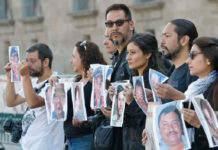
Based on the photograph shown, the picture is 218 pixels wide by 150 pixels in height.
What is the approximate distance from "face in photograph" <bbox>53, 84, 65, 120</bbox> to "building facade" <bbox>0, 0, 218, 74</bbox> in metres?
13.1

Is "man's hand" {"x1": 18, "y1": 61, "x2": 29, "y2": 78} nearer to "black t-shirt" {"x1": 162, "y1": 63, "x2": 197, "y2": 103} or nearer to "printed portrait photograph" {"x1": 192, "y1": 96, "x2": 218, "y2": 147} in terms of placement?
"black t-shirt" {"x1": 162, "y1": 63, "x2": 197, "y2": 103}

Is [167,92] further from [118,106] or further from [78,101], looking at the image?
[78,101]

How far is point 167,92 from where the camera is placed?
16.3 feet

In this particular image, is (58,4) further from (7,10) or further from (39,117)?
(39,117)

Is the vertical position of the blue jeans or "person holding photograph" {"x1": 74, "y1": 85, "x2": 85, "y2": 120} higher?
"person holding photograph" {"x1": 74, "y1": 85, "x2": 85, "y2": 120}

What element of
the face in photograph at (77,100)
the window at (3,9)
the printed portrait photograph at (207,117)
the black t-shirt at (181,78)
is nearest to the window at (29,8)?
the window at (3,9)

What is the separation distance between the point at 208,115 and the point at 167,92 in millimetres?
401

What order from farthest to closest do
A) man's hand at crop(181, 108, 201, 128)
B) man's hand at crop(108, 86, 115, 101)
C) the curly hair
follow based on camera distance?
the curly hair, man's hand at crop(108, 86, 115, 101), man's hand at crop(181, 108, 201, 128)

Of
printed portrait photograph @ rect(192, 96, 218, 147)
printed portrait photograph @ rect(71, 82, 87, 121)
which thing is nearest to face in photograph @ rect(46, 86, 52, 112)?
printed portrait photograph @ rect(71, 82, 87, 121)

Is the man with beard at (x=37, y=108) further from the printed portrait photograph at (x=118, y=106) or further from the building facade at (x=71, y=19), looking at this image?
the building facade at (x=71, y=19)

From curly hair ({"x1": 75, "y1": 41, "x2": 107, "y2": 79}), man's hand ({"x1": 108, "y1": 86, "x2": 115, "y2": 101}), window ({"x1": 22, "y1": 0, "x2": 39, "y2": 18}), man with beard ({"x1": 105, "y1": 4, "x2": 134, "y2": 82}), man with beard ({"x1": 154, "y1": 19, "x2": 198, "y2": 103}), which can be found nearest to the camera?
man with beard ({"x1": 154, "y1": 19, "x2": 198, "y2": 103})

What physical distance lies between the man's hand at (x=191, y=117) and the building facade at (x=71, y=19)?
49.6 feet

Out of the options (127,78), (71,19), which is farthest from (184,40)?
(71,19)

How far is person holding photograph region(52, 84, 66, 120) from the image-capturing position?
6.93 meters
